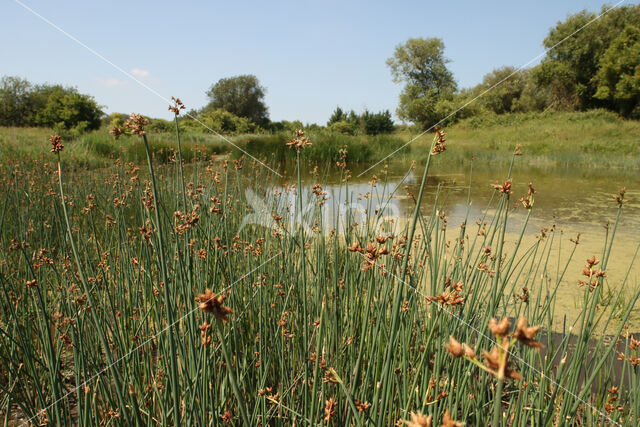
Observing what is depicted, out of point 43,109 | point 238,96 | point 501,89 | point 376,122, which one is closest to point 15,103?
point 43,109

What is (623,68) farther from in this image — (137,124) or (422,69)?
(137,124)

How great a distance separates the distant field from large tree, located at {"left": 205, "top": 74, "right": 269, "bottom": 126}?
18.0 m

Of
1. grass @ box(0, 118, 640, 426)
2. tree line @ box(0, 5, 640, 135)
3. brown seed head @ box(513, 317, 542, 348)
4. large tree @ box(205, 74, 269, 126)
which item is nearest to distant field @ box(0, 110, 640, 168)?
tree line @ box(0, 5, 640, 135)

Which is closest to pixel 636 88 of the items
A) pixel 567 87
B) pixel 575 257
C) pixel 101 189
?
pixel 567 87

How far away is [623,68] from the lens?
1157 centimetres

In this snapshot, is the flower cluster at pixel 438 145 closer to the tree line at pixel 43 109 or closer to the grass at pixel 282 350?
the grass at pixel 282 350

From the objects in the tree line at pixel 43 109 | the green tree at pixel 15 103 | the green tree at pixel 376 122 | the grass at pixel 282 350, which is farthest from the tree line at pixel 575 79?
the green tree at pixel 15 103

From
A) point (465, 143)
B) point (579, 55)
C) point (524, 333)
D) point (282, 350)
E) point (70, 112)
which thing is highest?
point (579, 55)

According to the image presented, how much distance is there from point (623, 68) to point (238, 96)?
77.9 feet

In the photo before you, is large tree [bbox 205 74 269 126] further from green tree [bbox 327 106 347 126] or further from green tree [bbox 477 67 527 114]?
green tree [bbox 477 67 527 114]

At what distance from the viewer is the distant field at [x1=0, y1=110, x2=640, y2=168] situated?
7164 mm

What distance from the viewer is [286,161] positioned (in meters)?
7.55

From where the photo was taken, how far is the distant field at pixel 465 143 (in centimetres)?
716

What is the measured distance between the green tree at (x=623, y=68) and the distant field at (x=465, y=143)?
0.82 m
